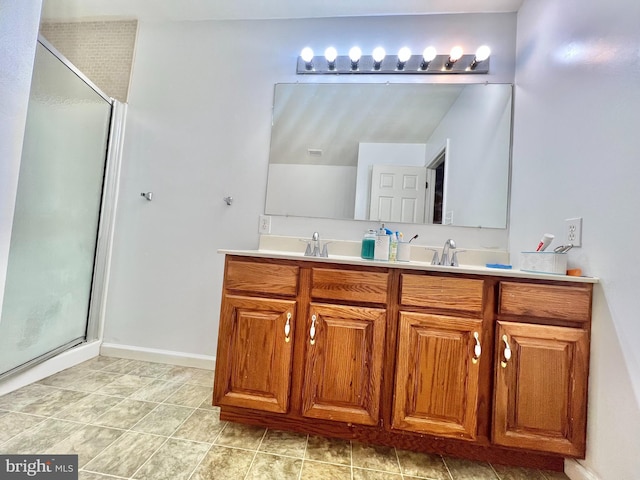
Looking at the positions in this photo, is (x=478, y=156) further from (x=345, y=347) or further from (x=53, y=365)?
(x=53, y=365)

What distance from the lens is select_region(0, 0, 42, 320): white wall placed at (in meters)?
0.89

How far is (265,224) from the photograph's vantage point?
1.78 meters

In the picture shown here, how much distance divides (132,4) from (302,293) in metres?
2.30

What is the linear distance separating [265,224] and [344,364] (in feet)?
3.30

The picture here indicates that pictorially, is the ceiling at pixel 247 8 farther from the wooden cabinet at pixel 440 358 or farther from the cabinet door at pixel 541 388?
the cabinet door at pixel 541 388

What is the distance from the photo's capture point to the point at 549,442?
3.29 ft

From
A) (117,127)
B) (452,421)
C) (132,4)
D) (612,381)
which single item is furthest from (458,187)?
(132,4)

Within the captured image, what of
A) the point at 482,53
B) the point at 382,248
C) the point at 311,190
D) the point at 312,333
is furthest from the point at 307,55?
the point at 312,333

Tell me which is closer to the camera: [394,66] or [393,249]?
[393,249]

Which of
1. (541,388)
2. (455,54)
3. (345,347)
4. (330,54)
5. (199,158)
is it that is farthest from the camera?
(199,158)

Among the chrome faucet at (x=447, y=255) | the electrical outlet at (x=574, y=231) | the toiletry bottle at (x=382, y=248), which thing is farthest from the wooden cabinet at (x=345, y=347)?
the electrical outlet at (x=574, y=231)

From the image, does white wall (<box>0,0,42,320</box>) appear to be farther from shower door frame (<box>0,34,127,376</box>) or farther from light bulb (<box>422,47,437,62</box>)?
light bulb (<box>422,47,437,62</box>)

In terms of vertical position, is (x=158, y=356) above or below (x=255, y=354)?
below

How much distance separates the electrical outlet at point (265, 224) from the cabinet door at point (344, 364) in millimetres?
799
